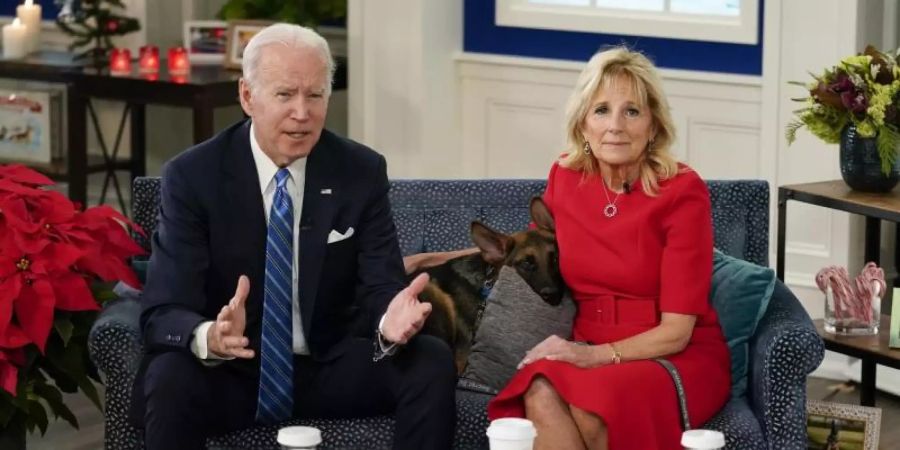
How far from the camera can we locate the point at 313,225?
310 cm

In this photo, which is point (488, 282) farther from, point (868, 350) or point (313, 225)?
point (868, 350)

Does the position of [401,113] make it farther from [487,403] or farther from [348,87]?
[487,403]

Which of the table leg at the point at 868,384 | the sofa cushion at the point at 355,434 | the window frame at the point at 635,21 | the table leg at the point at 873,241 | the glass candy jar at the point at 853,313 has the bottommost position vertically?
the table leg at the point at 868,384

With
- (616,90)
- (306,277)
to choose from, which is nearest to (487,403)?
(306,277)

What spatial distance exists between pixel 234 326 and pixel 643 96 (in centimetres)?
102

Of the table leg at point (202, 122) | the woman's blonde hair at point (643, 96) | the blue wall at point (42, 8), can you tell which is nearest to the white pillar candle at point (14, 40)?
the blue wall at point (42, 8)

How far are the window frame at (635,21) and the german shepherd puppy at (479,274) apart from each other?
1.86 metres

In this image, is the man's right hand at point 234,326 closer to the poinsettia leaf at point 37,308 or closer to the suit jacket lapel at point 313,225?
the suit jacket lapel at point 313,225

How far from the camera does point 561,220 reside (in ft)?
10.9

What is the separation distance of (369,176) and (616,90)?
0.54m

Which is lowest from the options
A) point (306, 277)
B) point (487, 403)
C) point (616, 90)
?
point (487, 403)

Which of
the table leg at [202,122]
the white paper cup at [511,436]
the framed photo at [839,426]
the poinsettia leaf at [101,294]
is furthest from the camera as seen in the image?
the table leg at [202,122]

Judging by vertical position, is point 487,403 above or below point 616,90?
below

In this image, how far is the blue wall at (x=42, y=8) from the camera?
6.82m
